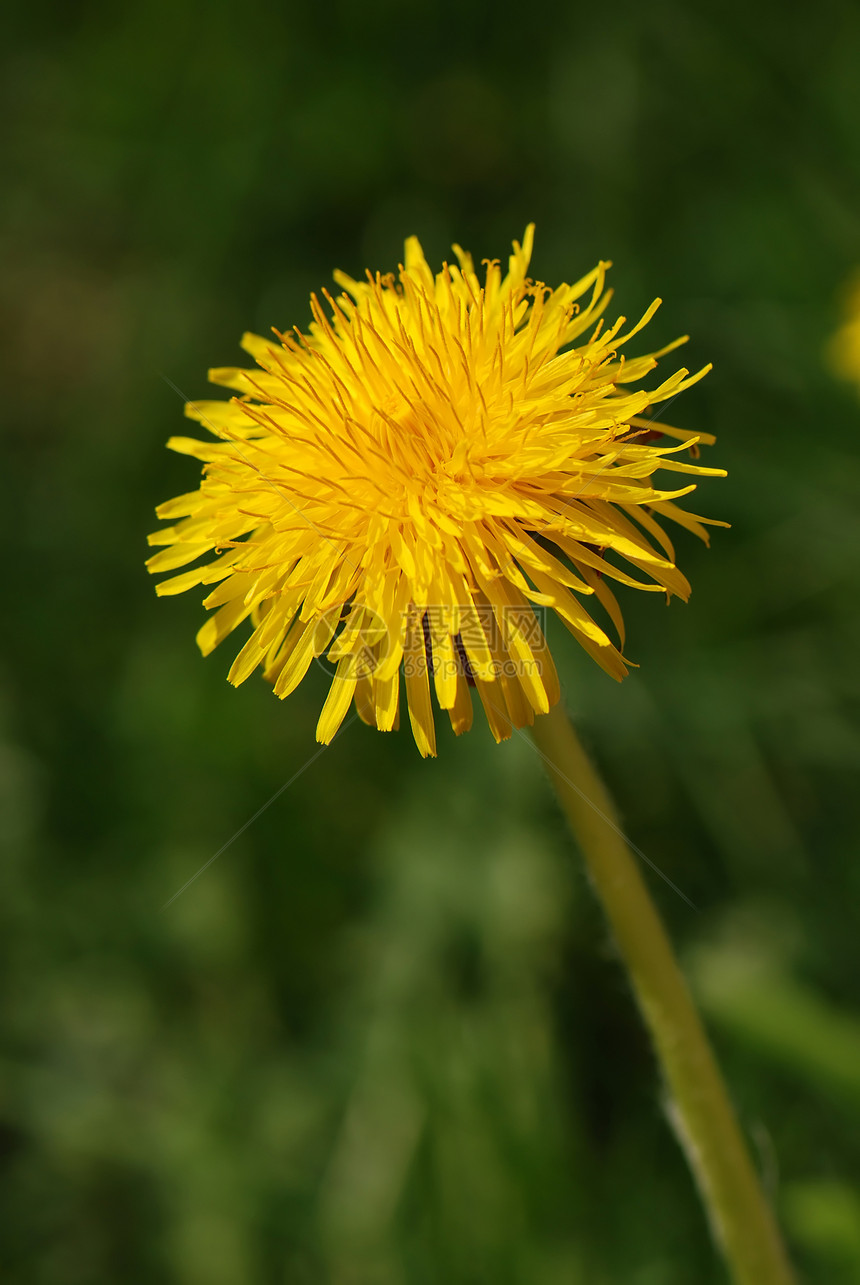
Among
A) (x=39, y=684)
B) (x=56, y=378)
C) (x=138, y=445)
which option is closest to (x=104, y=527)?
(x=138, y=445)

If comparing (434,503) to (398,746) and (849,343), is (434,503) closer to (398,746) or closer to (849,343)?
(398,746)

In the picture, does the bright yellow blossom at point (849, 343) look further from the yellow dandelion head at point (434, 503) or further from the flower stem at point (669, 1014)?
the flower stem at point (669, 1014)

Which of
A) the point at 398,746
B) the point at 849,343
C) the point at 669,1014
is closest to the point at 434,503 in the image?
the point at 669,1014

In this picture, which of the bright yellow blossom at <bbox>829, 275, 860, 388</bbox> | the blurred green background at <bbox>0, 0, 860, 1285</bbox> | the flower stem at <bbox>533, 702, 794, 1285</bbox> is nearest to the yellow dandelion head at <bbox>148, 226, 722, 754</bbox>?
the flower stem at <bbox>533, 702, 794, 1285</bbox>

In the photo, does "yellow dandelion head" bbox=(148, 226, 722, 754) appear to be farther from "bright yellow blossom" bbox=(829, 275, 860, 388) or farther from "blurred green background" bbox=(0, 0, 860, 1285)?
"bright yellow blossom" bbox=(829, 275, 860, 388)

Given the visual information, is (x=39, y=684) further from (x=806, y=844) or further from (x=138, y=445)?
(x=806, y=844)

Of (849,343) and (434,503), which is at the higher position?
(849,343)

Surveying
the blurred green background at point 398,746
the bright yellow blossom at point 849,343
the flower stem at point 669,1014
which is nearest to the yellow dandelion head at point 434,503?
the flower stem at point 669,1014
